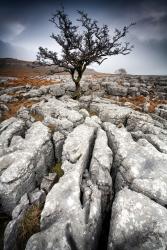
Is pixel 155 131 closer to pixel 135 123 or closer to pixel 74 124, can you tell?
pixel 135 123

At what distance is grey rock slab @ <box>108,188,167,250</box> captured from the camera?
24.1 feet

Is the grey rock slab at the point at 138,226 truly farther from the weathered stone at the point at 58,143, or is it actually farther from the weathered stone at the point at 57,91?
the weathered stone at the point at 57,91

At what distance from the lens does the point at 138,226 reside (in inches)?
304

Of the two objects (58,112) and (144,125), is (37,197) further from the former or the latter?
(144,125)

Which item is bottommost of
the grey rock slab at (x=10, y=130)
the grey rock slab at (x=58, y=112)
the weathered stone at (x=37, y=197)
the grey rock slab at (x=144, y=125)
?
the weathered stone at (x=37, y=197)

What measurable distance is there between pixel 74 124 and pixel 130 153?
7131 mm

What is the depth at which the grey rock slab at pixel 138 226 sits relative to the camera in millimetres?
7332

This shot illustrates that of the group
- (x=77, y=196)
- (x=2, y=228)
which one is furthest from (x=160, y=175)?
(x=2, y=228)

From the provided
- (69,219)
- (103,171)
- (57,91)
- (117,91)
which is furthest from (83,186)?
(117,91)

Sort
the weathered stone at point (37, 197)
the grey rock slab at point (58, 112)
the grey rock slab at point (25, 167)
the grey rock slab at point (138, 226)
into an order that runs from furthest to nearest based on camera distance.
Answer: the grey rock slab at point (58, 112) → the grey rock slab at point (25, 167) → the weathered stone at point (37, 197) → the grey rock slab at point (138, 226)

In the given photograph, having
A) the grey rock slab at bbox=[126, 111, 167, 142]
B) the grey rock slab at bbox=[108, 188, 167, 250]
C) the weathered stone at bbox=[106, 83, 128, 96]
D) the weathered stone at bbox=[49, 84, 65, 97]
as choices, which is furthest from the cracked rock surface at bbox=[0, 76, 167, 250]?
the weathered stone at bbox=[106, 83, 128, 96]

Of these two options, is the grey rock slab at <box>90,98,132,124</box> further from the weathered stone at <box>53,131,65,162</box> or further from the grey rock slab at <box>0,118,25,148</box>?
the grey rock slab at <box>0,118,25,148</box>

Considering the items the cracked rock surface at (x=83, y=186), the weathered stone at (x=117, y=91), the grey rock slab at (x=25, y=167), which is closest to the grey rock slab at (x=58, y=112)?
the cracked rock surface at (x=83, y=186)

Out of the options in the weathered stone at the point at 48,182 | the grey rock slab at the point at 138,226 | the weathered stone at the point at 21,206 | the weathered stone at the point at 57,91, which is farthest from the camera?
the weathered stone at the point at 57,91
